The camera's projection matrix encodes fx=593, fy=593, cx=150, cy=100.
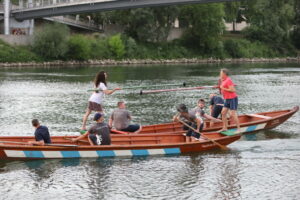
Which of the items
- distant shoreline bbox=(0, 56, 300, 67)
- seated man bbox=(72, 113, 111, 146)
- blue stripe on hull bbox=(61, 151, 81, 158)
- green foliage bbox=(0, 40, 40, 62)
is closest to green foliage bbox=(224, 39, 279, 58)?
distant shoreline bbox=(0, 56, 300, 67)

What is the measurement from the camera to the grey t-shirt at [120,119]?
22047 millimetres

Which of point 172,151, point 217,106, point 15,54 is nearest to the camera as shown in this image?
point 172,151

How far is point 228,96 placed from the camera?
23172 mm

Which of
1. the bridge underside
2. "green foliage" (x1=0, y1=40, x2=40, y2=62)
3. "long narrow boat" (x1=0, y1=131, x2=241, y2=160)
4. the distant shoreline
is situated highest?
the bridge underside

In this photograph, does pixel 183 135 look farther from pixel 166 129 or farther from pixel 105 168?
pixel 105 168

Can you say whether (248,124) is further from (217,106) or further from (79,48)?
(79,48)

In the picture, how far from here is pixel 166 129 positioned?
2403 cm

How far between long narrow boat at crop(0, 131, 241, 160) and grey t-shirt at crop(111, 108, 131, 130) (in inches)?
33.9

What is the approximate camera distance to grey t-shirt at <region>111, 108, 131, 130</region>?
72.3ft

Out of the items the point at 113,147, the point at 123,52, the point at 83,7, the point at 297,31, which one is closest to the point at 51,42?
the point at 83,7

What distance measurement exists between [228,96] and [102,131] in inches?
222

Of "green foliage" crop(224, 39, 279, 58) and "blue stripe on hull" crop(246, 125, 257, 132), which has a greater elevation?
"green foliage" crop(224, 39, 279, 58)

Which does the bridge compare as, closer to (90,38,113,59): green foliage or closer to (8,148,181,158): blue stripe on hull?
(90,38,113,59): green foliage

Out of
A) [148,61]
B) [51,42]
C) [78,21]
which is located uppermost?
[78,21]
